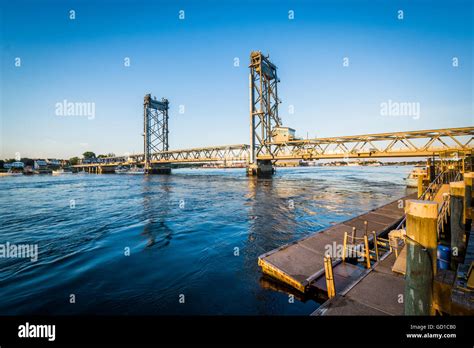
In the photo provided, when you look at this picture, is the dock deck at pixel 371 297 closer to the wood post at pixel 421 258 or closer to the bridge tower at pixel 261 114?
the wood post at pixel 421 258

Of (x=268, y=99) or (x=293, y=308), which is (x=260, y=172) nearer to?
(x=268, y=99)

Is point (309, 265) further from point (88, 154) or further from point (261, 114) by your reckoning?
point (88, 154)

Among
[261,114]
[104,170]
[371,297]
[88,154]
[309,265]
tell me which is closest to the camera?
[371,297]

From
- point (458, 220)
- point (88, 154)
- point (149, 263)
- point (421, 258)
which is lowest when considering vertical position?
point (149, 263)

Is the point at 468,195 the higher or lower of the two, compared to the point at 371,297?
higher

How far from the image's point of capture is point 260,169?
180 feet

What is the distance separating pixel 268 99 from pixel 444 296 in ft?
201

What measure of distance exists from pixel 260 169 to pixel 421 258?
5186cm

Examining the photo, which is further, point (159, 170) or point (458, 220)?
point (159, 170)

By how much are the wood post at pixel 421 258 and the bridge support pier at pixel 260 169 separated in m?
50.0

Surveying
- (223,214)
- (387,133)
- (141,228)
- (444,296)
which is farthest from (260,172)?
(444,296)

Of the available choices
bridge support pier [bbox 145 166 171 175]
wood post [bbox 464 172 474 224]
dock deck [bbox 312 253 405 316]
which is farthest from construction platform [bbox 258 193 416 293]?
bridge support pier [bbox 145 166 171 175]

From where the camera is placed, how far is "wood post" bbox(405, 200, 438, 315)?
324 centimetres

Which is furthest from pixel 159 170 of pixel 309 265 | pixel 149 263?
pixel 309 265
